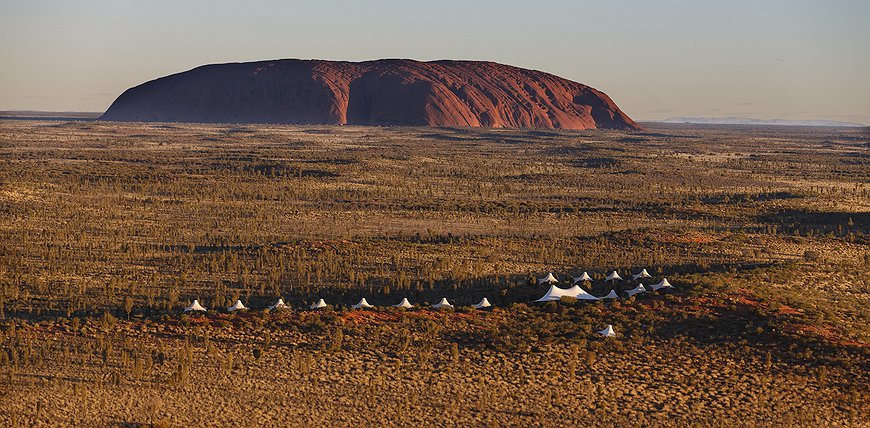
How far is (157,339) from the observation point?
2809 centimetres

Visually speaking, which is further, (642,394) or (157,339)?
(157,339)

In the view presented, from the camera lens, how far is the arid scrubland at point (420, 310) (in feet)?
78.0

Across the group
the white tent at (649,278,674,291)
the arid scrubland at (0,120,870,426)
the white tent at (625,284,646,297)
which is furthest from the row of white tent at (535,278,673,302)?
the arid scrubland at (0,120,870,426)

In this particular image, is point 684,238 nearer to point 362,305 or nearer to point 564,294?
point 564,294

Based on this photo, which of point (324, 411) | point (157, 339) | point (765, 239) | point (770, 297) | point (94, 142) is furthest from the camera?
point (94, 142)

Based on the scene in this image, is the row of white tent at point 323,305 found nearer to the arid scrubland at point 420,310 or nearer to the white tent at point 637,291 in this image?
the arid scrubland at point 420,310

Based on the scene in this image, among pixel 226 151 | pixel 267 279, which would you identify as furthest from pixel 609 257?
pixel 226 151

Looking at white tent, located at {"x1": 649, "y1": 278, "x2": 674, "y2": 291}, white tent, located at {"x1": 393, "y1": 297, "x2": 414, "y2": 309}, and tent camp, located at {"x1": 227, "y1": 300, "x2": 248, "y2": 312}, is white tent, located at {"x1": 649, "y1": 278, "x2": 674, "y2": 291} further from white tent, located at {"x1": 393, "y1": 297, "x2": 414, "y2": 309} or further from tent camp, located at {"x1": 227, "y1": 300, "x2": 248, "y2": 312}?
tent camp, located at {"x1": 227, "y1": 300, "x2": 248, "y2": 312}

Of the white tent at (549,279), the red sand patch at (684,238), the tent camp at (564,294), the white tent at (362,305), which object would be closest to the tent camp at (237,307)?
the white tent at (362,305)

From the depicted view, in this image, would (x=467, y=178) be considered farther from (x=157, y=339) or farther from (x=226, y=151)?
(x=157, y=339)

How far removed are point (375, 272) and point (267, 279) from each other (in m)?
4.00

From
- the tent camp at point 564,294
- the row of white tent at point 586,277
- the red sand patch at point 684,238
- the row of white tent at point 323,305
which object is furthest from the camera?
the red sand patch at point 684,238

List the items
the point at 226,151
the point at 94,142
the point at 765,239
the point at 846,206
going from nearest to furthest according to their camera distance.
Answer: the point at 765,239, the point at 846,206, the point at 226,151, the point at 94,142

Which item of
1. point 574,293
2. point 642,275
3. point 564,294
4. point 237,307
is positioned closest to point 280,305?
point 237,307
